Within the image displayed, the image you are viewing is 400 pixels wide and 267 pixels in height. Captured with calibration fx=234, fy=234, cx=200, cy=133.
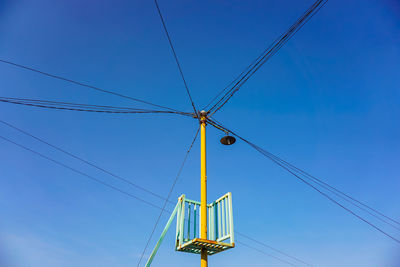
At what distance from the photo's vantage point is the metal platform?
17.7ft

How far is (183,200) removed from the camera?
251 inches

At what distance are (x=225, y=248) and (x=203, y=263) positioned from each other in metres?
0.65

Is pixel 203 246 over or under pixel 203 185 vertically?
under

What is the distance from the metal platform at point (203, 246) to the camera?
17.7ft

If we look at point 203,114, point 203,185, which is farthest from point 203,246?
point 203,114

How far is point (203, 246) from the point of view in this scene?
5641mm

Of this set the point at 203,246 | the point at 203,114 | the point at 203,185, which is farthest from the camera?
the point at 203,114

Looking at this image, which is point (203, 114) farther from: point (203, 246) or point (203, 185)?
point (203, 246)

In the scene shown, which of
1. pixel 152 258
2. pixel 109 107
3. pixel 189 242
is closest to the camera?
pixel 189 242

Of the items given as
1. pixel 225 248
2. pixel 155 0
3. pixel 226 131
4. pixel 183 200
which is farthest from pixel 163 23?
pixel 225 248

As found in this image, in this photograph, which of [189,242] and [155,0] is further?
[155,0]

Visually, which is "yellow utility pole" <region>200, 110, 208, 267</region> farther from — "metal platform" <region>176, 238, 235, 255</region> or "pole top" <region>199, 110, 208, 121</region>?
"metal platform" <region>176, 238, 235, 255</region>

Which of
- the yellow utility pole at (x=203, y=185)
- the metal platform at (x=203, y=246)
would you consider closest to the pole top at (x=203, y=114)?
the yellow utility pole at (x=203, y=185)

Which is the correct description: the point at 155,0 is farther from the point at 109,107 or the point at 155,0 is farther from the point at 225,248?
the point at 225,248
